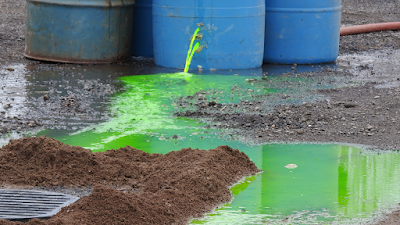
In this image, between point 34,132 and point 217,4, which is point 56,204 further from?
point 217,4

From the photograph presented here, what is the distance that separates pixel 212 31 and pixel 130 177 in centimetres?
510

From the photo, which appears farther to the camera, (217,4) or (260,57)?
(260,57)

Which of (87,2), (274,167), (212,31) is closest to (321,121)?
(274,167)

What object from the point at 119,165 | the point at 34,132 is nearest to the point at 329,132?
the point at 119,165

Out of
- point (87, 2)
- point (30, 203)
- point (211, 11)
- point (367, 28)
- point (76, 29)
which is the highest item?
point (87, 2)

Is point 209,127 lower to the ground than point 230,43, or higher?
lower

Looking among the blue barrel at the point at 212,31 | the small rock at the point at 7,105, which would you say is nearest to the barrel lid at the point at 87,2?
the blue barrel at the point at 212,31

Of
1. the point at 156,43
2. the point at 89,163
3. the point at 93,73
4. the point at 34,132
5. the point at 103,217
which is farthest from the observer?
the point at 156,43

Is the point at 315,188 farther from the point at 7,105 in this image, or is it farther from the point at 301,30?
the point at 301,30

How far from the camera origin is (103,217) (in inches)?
138

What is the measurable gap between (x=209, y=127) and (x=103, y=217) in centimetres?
262

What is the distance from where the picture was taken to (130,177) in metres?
4.44

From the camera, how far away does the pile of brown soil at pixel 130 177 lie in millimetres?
3596

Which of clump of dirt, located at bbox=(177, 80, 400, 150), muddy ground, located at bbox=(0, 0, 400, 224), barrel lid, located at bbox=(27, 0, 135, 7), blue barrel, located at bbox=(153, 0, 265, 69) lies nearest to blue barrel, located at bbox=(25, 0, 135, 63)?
barrel lid, located at bbox=(27, 0, 135, 7)
